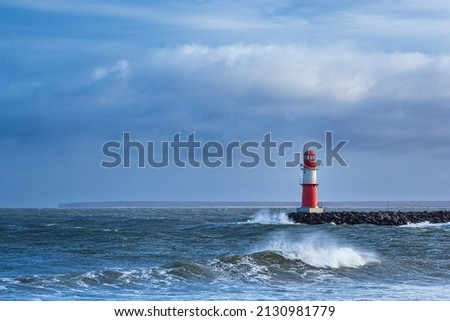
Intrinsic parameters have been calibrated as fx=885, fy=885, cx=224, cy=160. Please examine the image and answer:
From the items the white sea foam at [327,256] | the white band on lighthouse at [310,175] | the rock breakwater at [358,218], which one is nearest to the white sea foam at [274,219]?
the rock breakwater at [358,218]

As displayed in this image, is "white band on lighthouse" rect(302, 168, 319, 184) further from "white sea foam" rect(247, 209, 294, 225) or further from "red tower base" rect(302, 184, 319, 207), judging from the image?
"white sea foam" rect(247, 209, 294, 225)

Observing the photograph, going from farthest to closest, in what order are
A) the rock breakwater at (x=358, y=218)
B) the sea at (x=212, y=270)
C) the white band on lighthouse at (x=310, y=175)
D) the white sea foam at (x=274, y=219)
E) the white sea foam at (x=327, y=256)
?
the white sea foam at (x=274, y=219), the rock breakwater at (x=358, y=218), the white band on lighthouse at (x=310, y=175), the white sea foam at (x=327, y=256), the sea at (x=212, y=270)

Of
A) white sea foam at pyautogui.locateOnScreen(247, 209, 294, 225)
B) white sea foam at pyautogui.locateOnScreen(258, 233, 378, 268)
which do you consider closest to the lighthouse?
white sea foam at pyautogui.locateOnScreen(247, 209, 294, 225)

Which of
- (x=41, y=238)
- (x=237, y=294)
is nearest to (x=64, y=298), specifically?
(x=237, y=294)

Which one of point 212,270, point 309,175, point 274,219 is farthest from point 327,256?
point 274,219

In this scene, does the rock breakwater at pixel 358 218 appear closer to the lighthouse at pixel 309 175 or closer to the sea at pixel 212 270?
the lighthouse at pixel 309 175

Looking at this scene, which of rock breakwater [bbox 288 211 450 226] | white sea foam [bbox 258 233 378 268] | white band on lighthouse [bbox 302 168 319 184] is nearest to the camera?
white sea foam [bbox 258 233 378 268]

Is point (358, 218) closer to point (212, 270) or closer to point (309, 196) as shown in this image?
point (309, 196)

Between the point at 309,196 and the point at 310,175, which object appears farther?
the point at 309,196

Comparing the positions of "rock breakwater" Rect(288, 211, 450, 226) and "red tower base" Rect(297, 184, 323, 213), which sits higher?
"red tower base" Rect(297, 184, 323, 213)

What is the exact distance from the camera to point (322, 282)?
1678 centimetres
